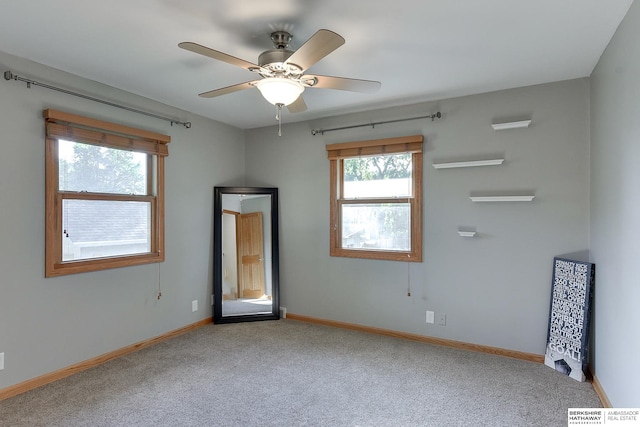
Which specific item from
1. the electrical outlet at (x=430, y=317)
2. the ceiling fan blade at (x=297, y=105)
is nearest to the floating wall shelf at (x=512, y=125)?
the ceiling fan blade at (x=297, y=105)

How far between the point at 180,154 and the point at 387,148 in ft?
7.52

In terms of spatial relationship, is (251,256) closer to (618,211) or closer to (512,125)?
(512,125)

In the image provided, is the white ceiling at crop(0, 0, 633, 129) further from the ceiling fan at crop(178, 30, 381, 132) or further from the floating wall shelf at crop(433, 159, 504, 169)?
the floating wall shelf at crop(433, 159, 504, 169)

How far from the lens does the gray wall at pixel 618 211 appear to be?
6.40ft

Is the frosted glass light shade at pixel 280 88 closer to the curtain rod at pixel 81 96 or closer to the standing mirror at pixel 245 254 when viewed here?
the curtain rod at pixel 81 96

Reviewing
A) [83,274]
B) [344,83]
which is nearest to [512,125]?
[344,83]

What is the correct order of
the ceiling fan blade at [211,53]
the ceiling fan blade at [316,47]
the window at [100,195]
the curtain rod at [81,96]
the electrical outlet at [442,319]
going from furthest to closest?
1. the electrical outlet at [442,319]
2. the window at [100,195]
3. the curtain rod at [81,96]
4. the ceiling fan blade at [211,53]
5. the ceiling fan blade at [316,47]

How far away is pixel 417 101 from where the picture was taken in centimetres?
367

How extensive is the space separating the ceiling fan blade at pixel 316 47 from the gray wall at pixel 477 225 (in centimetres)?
205

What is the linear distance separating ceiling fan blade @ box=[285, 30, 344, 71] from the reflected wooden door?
274cm

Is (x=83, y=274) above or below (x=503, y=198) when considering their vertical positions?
below

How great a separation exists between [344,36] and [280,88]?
0.58 m

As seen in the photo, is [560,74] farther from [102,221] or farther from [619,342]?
[102,221]

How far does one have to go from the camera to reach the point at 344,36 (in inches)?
91.9
